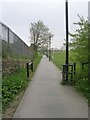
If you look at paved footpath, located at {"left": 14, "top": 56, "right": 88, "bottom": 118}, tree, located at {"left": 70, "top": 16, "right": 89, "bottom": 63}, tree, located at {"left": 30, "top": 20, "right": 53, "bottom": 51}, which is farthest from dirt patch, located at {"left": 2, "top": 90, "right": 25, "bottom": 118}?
tree, located at {"left": 30, "top": 20, "right": 53, "bottom": 51}

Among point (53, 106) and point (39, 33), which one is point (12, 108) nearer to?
point (53, 106)

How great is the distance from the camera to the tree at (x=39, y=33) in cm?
8375

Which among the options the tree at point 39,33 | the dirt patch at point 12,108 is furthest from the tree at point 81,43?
the tree at point 39,33

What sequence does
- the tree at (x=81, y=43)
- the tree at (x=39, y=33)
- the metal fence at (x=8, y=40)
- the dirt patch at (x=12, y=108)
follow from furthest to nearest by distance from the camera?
the tree at (x=39, y=33)
the metal fence at (x=8, y=40)
the tree at (x=81, y=43)
the dirt patch at (x=12, y=108)

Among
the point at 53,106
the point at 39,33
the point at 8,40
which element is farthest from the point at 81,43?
the point at 39,33

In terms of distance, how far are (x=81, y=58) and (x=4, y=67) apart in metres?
4.24

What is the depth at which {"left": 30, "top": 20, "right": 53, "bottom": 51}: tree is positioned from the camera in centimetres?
8375

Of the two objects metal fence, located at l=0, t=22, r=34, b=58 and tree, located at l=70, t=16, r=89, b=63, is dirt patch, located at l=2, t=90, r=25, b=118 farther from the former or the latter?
metal fence, located at l=0, t=22, r=34, b=58

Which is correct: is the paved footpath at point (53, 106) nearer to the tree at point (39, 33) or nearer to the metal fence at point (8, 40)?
the metal fence at point (8, 40)

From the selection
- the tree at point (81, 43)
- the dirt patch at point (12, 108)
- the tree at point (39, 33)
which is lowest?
the dirt patch at point (12, 108)

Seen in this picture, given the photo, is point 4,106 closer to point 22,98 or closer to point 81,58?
point 22,98

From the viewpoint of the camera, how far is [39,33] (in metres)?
85.0

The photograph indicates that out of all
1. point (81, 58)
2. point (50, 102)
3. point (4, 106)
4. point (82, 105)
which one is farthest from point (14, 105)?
point (81, 58)

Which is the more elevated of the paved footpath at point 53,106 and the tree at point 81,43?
the tree at point 81,43
